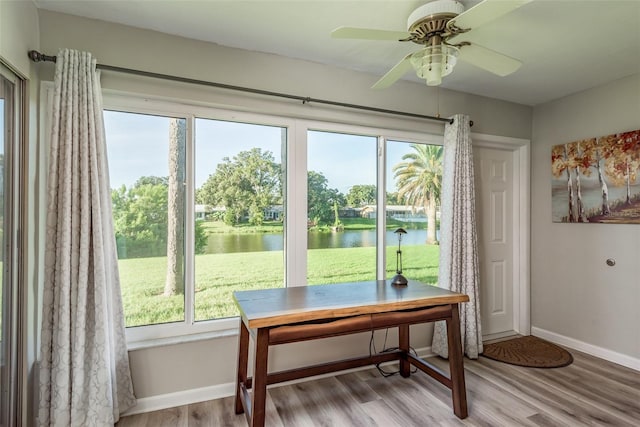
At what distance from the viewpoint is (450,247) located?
285cm

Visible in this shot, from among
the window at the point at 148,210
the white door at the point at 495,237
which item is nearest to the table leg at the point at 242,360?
the window at the point at 148,210

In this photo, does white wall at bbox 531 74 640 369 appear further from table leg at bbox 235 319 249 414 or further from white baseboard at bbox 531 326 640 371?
table leg at bbox 235 319 249 414

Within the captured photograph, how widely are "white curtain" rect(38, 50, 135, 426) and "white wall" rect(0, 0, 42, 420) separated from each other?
0.15 metres

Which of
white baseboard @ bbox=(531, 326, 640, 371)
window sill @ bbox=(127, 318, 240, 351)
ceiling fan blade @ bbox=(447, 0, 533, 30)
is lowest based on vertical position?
white baseboard @ bbox=(531, 326, 640, 371)

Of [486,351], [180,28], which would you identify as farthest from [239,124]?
[486,351]

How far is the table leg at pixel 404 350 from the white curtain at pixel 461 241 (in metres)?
0.48

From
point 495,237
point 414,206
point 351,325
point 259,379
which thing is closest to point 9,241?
point 259,379

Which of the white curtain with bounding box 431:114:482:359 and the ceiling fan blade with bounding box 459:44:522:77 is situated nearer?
the ceiling fan blade with bounding box 459:44:522:77

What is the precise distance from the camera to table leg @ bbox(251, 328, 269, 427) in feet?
5.29

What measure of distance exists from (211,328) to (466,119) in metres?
2.75

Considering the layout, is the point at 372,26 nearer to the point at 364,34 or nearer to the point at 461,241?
the point at 364,34

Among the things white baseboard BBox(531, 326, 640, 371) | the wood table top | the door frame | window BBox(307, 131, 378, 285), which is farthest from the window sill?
white baseboard BBox(531, 326, 640, 371)

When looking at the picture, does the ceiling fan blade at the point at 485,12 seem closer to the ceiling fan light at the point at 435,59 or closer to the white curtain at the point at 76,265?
the ceiling fan light at the point at 435,59

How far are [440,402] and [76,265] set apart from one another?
242 cm
